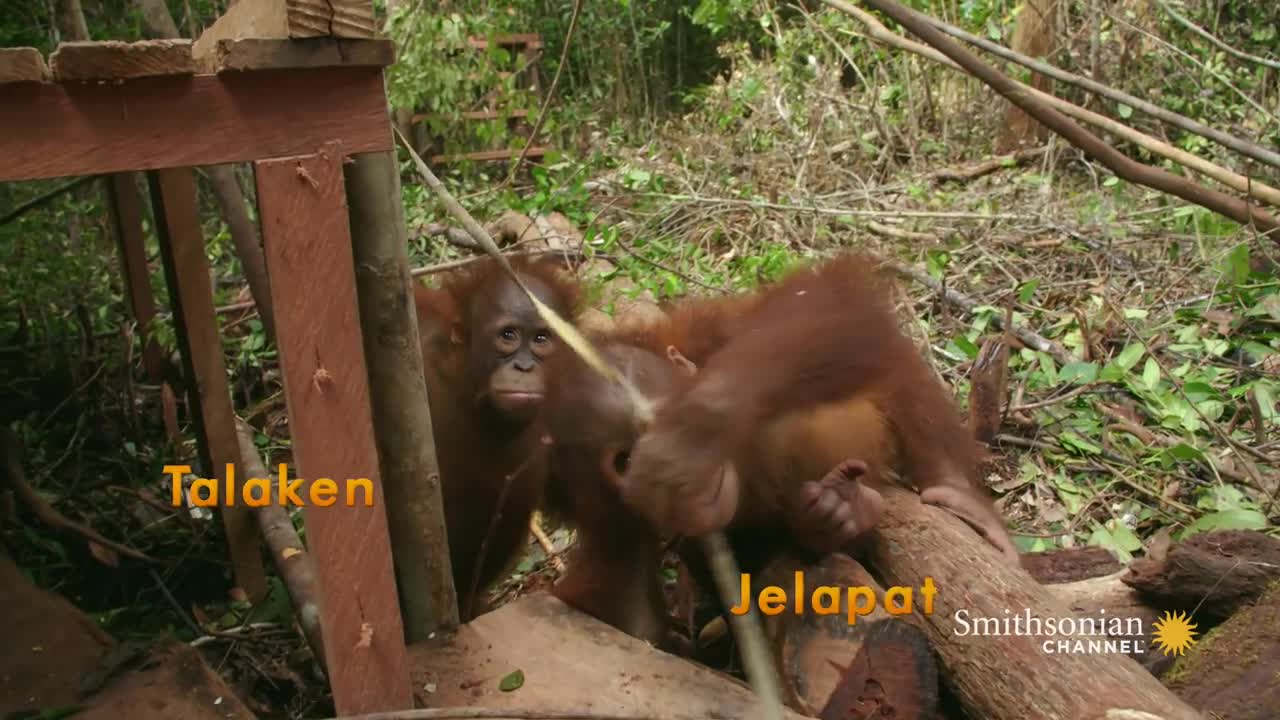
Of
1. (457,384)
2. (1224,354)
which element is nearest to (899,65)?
(1224,354)

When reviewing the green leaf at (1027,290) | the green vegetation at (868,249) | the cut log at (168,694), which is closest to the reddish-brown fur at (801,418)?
the green vegetation at (868,249)

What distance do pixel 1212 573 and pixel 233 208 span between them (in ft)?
9.26

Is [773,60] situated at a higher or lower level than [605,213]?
higher

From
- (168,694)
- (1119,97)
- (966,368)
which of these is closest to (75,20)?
(168,694)

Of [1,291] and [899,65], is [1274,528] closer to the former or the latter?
[1,291]

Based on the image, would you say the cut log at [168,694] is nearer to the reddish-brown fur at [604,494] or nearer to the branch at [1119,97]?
the reddish-brown fur at [604,494]

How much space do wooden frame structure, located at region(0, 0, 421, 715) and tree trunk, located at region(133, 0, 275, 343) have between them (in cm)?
107

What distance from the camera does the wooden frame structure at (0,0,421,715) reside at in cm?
143

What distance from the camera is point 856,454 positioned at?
9.50 feet

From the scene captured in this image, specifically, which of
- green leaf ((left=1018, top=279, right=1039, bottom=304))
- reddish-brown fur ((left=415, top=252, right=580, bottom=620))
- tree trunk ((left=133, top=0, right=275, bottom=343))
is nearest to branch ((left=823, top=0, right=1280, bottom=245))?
reddish-brown fur ((left=415, top=252, right=580, bottom=620))

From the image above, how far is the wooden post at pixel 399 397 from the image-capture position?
1986 millimetres

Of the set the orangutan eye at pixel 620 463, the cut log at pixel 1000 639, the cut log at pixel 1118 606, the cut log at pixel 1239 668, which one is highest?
the orangutan eye at pixel 620 463

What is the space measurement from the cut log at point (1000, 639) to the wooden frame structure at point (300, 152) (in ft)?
3.92

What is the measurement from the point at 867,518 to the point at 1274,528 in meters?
1.35
